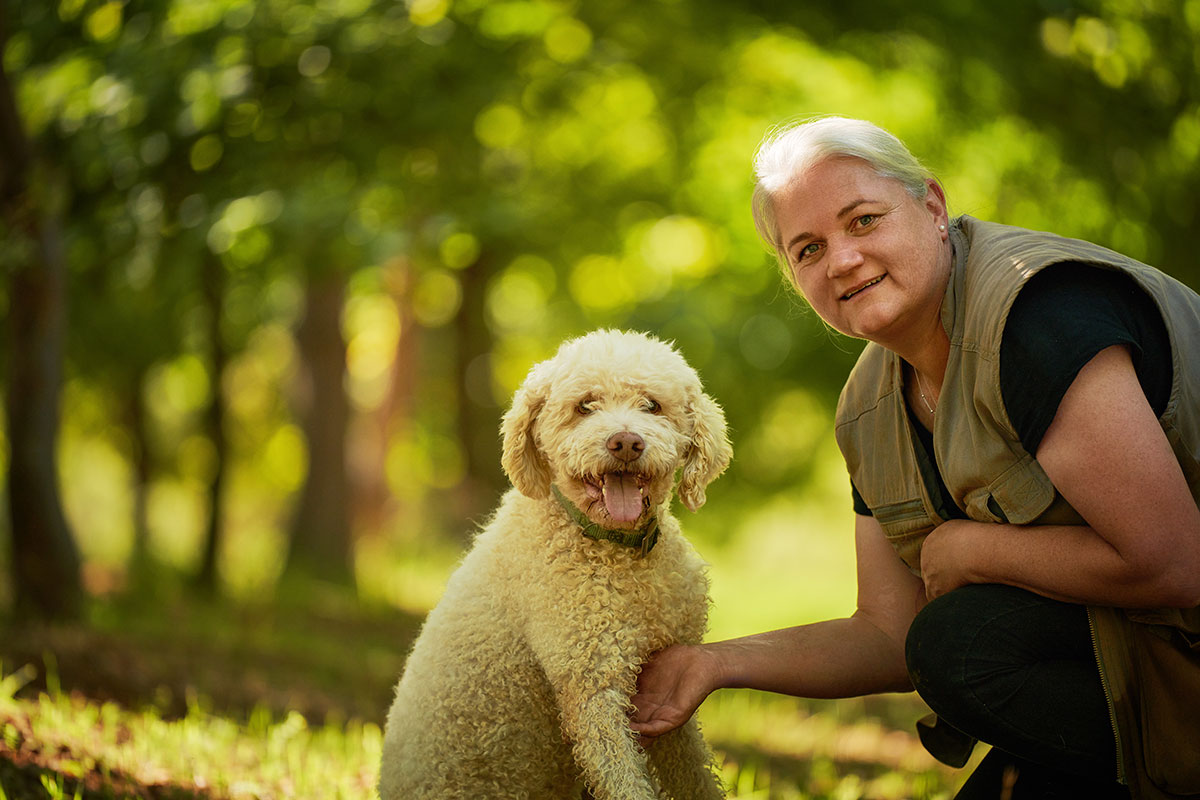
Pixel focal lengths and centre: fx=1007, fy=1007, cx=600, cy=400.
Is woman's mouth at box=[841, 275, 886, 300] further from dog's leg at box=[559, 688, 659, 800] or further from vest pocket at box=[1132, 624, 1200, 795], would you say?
dog's leg at box=[559, 688, 659, 800]

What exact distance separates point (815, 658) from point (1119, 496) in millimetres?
910

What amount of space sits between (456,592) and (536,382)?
619 millimetres

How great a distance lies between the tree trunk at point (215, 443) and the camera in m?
9.00

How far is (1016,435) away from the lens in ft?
7.41

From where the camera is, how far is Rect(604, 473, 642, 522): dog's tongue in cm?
248

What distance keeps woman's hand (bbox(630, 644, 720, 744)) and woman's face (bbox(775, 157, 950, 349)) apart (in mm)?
917

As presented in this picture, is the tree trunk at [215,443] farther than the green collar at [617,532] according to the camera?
Yes

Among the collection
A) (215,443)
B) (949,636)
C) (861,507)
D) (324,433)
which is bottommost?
(324,433)

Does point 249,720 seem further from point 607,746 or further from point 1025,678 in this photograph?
point 1025,678

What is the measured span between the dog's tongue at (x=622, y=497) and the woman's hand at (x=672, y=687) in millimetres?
387

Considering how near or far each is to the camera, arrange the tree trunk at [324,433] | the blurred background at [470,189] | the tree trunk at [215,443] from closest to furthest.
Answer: the blurred background at [470,189] → the tree trunk at [215,443] → the tree trunk at [324,433]

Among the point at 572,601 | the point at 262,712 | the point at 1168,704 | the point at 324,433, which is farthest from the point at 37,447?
the point at 1168,704

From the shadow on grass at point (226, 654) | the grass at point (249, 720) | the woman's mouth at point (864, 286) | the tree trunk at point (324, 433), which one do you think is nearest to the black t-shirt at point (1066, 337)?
the woman's mouth at point (864, 286)

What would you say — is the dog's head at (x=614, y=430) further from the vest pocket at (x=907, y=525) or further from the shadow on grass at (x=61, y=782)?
the shadow on grass at (x=61, y=782)
